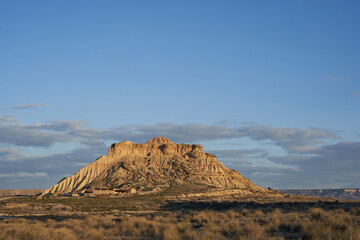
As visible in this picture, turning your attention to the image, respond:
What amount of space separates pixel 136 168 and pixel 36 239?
389 feet

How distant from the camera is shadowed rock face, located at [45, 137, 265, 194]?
410 feet

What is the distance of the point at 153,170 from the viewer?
133125 mm

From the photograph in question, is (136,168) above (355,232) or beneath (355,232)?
above

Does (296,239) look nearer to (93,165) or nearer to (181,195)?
(181,195)

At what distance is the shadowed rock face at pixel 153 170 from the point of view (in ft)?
410

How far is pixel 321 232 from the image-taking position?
47.1 ft

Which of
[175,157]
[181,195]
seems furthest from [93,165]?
[181,195]

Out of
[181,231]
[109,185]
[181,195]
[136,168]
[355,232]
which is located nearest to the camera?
[355,232]

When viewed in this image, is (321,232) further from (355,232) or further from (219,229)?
(219,229)

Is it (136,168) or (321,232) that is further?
(136,168)

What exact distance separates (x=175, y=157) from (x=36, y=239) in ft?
428

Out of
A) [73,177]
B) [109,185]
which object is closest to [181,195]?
[109,185]

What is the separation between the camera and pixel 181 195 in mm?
91188

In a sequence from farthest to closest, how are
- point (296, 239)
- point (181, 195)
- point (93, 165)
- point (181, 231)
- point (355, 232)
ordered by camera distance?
point (93, 165), point (181, 195), point (181, 231), point (296, 239), point (355, 232)
